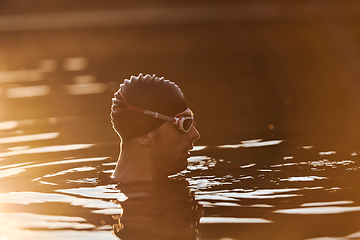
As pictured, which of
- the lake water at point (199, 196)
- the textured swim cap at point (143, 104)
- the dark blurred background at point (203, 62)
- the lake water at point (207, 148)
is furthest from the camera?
the dark blurred background at point (203, 62)

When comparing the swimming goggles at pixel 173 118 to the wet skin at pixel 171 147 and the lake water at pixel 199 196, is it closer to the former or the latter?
the wet skin at pixel 171 147

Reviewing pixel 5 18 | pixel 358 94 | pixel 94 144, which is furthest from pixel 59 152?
pixel 5 18

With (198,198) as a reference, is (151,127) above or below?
above

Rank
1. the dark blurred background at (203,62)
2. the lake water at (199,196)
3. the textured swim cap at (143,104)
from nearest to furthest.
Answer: the lake water at (199,196) < the textured swim cap at (143,104) < the dark blurred background at (203,62)

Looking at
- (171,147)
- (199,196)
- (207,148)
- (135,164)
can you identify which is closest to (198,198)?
(199,196)

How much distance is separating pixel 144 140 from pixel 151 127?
172 mm

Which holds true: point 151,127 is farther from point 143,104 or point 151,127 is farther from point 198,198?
point 198,198

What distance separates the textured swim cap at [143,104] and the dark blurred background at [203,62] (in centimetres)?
352

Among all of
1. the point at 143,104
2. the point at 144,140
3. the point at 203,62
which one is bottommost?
the point at 144,140

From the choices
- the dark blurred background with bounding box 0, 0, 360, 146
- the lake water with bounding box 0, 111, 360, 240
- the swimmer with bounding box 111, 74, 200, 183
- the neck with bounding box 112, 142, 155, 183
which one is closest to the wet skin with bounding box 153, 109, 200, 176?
the swimmer with bounding box 111, 74, 200, 183

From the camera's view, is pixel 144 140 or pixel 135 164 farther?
pixel 135 164

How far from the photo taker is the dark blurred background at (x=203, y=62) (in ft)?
45.6

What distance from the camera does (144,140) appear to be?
7918mm

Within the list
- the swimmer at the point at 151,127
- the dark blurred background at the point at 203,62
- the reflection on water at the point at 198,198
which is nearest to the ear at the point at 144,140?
the swimmer at the point at 151,127
